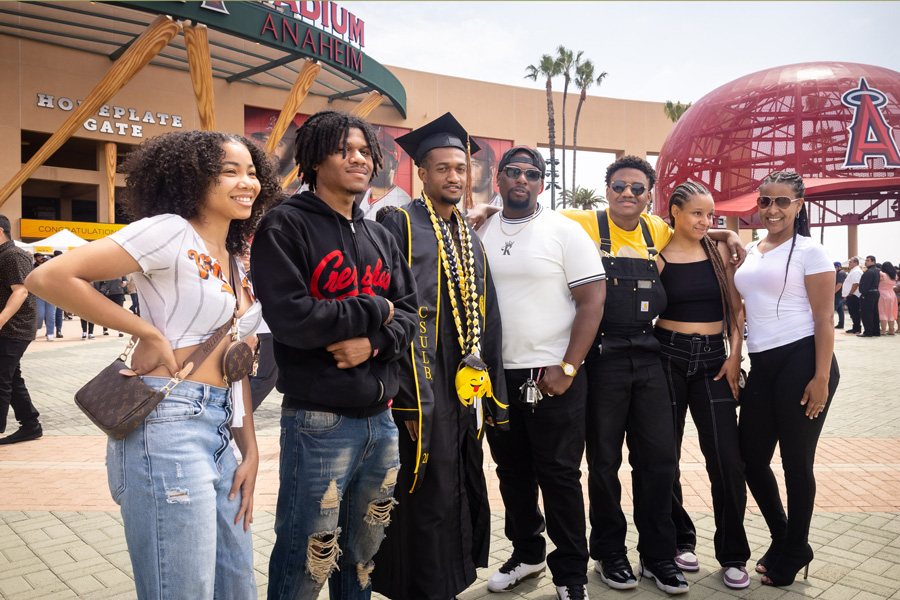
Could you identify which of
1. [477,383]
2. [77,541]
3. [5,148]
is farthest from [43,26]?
[477,383]

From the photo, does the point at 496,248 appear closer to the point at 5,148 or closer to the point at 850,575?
the point at 850,575

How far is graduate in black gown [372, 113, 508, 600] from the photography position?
9.50 ft

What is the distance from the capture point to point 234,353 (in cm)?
211

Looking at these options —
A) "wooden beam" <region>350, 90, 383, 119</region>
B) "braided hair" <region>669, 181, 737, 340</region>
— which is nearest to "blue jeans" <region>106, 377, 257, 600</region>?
"braided hair" <region>669, 181, 737, 340</region>

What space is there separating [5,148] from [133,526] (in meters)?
29.2

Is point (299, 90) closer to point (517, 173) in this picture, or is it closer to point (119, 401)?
point (517, 173)

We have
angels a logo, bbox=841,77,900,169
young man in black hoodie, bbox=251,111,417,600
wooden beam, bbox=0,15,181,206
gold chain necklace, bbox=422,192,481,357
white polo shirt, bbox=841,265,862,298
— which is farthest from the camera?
angels a logo, bbox=841,77,900,169

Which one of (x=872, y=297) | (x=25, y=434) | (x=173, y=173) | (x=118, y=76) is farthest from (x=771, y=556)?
Answer: (x=118, y=76)

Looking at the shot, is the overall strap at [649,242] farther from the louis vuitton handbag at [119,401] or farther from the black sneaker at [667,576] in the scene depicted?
→ the louis vuitton handbag at [119,401]

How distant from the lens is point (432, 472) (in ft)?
9.58

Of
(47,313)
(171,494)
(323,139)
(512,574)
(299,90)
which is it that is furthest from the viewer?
(299,90)

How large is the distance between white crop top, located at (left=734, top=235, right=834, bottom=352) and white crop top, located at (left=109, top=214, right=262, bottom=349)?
297 centimetres

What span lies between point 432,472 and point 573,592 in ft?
3.47

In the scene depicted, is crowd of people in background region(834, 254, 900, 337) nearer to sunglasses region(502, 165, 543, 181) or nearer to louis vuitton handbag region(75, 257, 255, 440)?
sunglasses region(502, 165, 543, 181)
